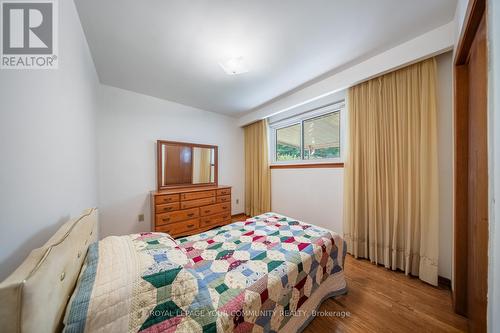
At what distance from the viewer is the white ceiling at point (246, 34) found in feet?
4.25

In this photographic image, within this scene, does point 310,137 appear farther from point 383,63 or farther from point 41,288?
point 41,288

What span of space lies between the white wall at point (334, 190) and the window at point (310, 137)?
0.29 m

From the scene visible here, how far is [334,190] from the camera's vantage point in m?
2.54

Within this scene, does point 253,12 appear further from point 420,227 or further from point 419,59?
point 420,227

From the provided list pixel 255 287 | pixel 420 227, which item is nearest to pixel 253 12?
pixel 255 287

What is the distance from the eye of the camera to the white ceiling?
1.30 metres

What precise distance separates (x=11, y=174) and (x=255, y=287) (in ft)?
4.01

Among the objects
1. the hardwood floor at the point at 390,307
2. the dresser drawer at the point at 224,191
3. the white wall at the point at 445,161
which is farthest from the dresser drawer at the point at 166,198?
the white wall at the point at 445,161

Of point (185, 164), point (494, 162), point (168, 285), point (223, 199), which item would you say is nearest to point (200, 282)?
point (168, 285)

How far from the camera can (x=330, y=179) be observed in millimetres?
2592

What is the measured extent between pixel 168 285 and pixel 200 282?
0.52 feet

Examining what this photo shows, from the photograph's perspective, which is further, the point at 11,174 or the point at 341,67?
the point at 341,67

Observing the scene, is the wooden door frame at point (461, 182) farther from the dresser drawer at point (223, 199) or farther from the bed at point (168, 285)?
the dresser drawer at point (223, 199)

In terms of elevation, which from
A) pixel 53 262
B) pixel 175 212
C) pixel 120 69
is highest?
pixel 120 69
